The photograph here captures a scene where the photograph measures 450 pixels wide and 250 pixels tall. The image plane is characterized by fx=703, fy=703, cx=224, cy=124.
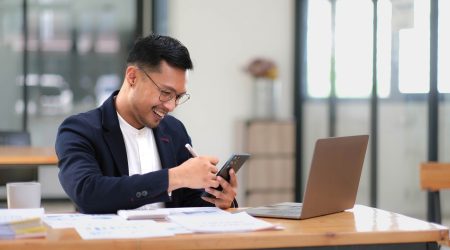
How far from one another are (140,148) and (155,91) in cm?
24

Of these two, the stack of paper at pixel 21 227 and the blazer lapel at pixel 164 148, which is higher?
the blazer lapel at pixel 164 148

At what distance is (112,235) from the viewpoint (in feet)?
5.50

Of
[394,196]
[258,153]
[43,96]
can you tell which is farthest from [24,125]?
[394,196]

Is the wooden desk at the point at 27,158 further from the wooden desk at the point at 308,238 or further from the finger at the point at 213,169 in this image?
the wooden desk at the point at 308,238

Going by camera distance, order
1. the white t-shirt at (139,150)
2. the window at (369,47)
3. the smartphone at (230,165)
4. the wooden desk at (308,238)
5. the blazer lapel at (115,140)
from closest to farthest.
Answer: the wooden desk at (308,238)
the smartphone at (230,165)
the blazer lapel at (115,140)
the white t-shirt at (139,150)
the window at (369,47)

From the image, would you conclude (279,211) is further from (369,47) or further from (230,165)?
(369,47)

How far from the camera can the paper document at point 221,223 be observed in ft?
5.87

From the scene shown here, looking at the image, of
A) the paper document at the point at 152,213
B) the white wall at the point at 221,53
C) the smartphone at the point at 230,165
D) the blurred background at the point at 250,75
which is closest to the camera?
the paper document at the point at 152,213

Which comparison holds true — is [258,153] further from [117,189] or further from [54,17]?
[117,189]

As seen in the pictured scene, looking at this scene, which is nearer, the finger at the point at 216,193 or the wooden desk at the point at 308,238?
the wooden desk at the point at 308,238

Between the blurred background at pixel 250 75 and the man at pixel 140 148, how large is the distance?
3874 mm

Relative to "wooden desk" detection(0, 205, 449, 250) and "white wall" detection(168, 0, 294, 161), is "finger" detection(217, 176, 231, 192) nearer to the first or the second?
"wooden desk" detection(0, 205, 449, 250)

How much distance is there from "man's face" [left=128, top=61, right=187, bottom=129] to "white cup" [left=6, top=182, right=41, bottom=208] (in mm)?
441

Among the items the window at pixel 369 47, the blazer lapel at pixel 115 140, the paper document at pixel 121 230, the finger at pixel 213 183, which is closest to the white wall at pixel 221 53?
the window at pixel 369 47
